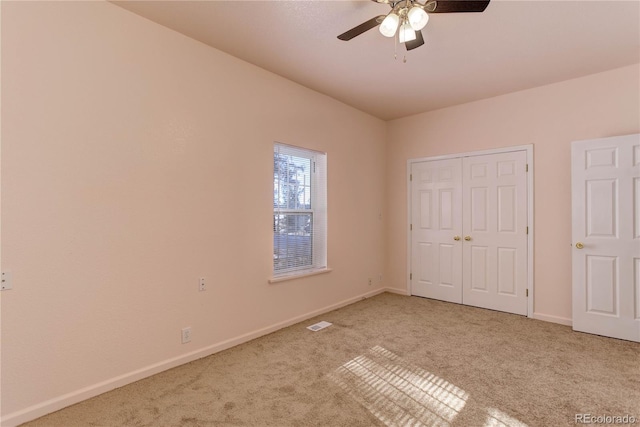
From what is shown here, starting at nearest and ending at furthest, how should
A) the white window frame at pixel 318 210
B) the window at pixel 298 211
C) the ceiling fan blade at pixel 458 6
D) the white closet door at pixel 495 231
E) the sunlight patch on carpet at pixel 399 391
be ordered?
1. the ceiling fan blade at pixel 458 6
2. the sunlight patch on carpet at pixel 399 391
3. the window at pixel 298 211
4. the white closet door at pixel 495 231
5. the white window frame at pixel 318 210

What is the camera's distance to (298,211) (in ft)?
12.5

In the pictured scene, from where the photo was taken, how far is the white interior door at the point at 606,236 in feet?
10.1

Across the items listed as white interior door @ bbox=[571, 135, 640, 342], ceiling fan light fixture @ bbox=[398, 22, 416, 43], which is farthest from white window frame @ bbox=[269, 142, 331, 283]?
white interior door @ bbox=[571, 135, 640, 342]

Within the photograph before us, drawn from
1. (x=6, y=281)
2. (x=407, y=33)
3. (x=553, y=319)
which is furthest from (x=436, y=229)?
(x=6, y=281)

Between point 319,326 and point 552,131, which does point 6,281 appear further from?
point 552,131

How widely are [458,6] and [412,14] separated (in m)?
0.25

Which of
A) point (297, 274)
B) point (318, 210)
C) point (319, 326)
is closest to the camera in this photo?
point (319, 326)

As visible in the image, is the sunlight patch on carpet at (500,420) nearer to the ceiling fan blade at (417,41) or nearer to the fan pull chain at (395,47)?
the ceiling fan blade at (417,41)

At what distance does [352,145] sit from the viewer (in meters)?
4.46

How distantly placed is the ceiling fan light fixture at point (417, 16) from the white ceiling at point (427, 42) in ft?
1.57

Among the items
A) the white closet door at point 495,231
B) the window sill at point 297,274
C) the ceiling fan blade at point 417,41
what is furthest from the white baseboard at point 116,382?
the ceiling fan blade at point 417,41

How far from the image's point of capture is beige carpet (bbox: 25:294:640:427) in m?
1.94

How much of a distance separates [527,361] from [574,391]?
458 mm

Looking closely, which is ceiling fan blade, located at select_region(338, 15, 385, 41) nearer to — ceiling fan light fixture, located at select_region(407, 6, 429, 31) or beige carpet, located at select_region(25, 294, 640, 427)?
ceiling fan light fixture, located at select_region(407, 6, 429, 31)
